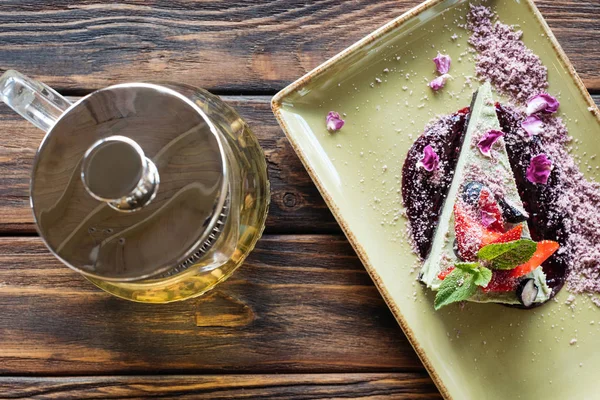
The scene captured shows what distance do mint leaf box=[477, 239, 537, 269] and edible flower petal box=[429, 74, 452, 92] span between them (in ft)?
1.00

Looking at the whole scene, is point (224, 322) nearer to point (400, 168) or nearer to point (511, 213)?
point (400, 168)

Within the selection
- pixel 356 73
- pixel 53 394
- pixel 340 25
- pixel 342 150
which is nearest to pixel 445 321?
pixel 342 150

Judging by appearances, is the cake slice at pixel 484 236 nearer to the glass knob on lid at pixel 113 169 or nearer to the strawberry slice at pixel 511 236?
the strawberry slice at pixel 511 236

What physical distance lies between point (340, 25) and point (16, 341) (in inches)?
33.2

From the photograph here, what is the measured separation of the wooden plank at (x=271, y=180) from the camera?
45.2 inches

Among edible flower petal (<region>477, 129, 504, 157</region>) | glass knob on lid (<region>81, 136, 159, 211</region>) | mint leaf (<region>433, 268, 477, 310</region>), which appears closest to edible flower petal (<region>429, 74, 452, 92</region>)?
edible flower petal (<region>477, 129, 504, 157</region>)

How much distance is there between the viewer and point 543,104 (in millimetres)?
1104

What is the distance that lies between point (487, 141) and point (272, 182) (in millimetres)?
395

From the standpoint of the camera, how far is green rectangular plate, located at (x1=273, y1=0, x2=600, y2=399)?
1088 millimetres

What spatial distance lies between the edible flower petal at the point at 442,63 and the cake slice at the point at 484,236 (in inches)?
2.9

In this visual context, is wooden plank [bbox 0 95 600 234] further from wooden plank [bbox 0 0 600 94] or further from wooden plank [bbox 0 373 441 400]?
wooden plank [bbox 0 373 441 400]

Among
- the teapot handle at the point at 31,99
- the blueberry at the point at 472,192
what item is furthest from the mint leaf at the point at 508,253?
the teapot handle at the point at 31,99

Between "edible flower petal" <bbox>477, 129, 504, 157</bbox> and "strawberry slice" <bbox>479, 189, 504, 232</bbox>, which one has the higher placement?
"edible flower petal" <bbox>477, 129, 504, 157</bbox>

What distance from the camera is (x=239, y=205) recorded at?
0.92m
